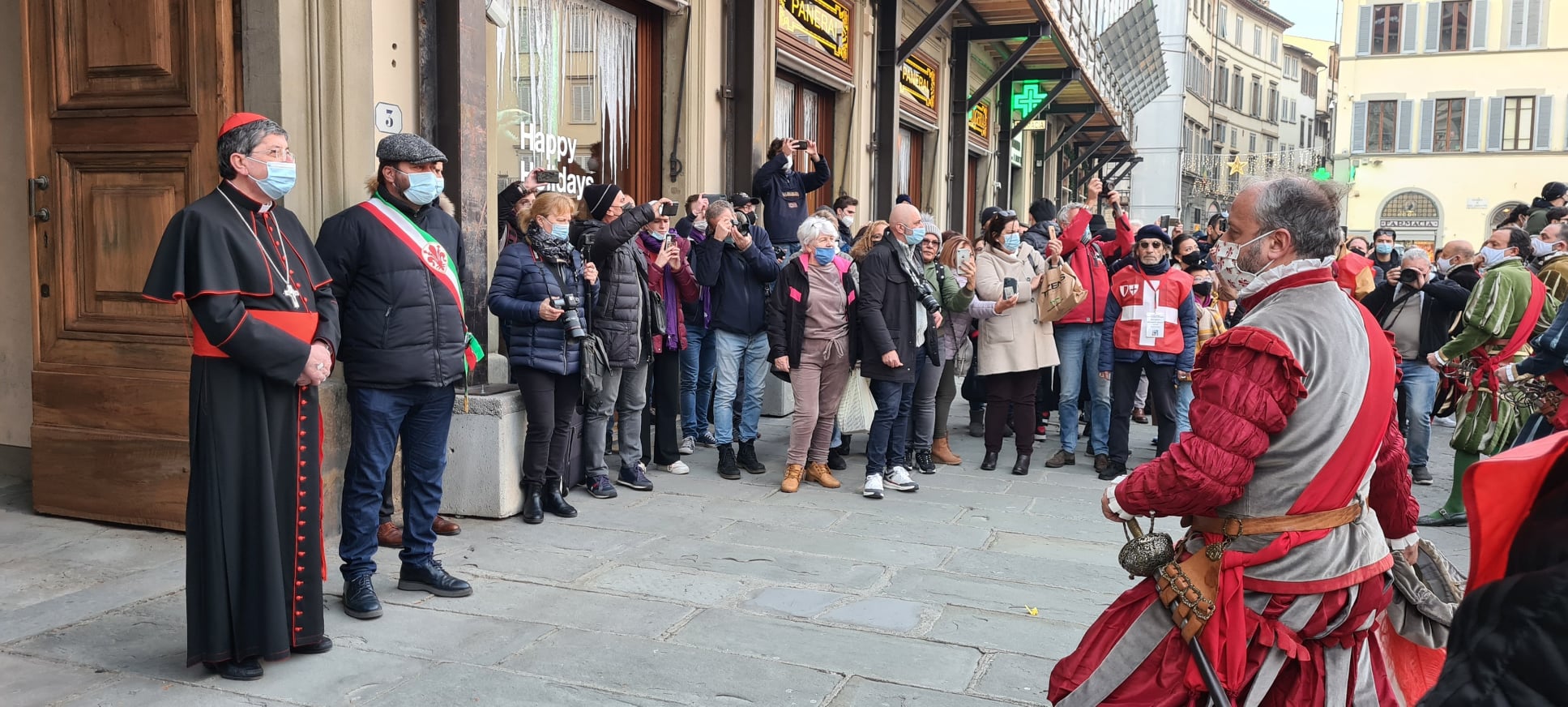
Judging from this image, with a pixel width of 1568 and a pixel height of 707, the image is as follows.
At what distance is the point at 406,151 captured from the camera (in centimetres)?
463

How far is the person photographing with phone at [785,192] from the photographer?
9359 millimetres

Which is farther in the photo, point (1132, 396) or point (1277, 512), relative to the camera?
point (1132, 396)

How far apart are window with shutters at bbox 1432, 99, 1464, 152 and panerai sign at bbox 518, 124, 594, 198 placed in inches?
1797

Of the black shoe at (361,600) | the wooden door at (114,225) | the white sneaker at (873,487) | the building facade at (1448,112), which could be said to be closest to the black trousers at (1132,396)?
the white sneaker at (873,487)

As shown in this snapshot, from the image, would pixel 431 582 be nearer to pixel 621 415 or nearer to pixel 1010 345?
pixel 621 415

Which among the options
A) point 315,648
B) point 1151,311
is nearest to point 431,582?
point 315,648

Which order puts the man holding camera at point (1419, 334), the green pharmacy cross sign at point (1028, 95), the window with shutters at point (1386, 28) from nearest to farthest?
the man holding camera at point (1419, 334) < the green pharmacy cross sign at point (1028, 95) < the window with shutters at point (1386, 28)

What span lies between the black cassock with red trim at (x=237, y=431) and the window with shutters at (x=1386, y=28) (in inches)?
1977

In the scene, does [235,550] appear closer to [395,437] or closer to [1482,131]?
[395,437]

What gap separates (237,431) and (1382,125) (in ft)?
164

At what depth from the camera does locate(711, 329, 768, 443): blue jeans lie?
25.1ft

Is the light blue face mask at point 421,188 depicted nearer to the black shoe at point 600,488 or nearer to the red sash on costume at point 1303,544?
the black shoe at point 600,488

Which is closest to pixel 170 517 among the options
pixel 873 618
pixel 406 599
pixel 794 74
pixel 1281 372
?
pixel 406 599

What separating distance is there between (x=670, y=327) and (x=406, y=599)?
10.2ft
